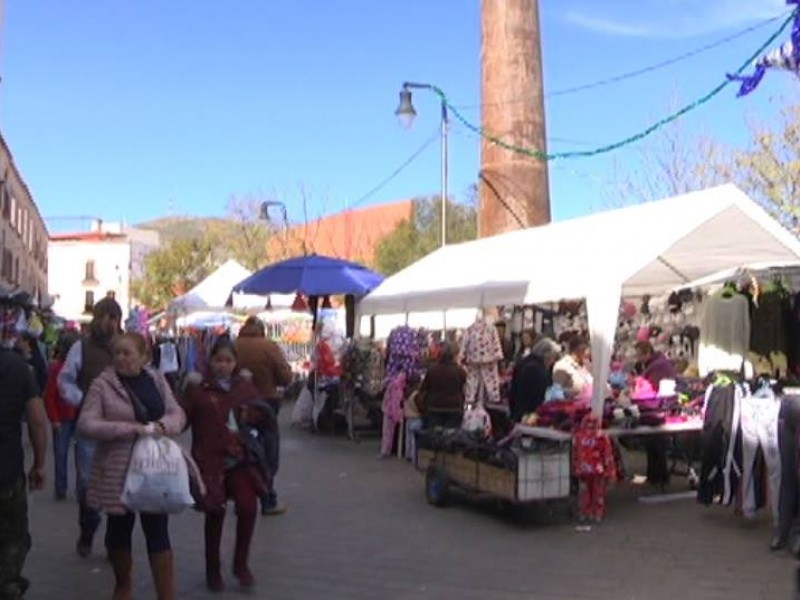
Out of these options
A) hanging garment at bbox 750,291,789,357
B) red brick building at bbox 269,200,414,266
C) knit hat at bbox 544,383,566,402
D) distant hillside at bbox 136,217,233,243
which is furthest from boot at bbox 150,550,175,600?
distant hillside at bbox 136,217,233,243

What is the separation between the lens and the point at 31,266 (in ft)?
192

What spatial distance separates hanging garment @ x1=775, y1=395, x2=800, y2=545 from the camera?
7.11 meters

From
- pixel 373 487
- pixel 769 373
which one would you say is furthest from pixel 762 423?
pixel 373 487

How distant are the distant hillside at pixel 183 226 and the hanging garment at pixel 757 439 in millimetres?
47185

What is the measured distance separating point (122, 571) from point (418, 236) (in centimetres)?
4067

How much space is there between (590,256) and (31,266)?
5418cm

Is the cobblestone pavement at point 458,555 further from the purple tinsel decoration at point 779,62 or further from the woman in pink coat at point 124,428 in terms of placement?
the purple tinsel decoration at point 779,62

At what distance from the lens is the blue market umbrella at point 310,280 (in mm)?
15984

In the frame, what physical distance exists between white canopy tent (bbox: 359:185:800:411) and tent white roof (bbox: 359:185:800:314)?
0.01m

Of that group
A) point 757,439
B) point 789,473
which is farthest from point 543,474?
point 789,473

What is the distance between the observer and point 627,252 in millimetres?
9445

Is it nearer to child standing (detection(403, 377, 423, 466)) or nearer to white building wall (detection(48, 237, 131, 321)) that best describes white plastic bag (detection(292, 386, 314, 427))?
child standing (detection(403, 377, 423, 466))

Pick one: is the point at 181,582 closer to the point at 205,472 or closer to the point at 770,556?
the point at 205,472

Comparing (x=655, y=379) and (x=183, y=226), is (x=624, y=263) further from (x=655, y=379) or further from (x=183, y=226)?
(x=183, y=226)
